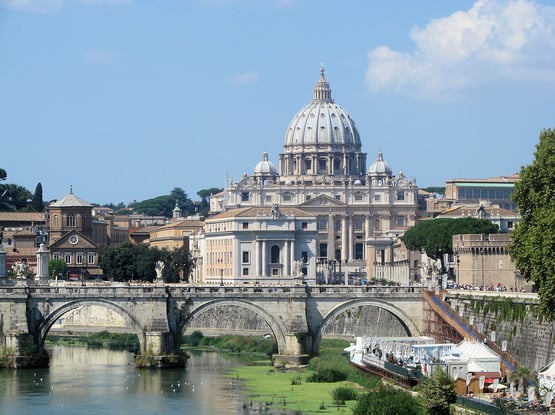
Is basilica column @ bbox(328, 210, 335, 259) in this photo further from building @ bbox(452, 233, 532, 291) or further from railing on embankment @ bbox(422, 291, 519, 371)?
railing on embankment @ bbox(422, 291, 519, 371)

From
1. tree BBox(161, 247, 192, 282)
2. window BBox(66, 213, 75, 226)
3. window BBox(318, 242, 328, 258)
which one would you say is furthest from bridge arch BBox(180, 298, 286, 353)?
window BBox(318, 242, 328, 258)

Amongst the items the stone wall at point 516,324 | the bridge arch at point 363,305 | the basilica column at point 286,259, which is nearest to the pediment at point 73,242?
the basilica column at point 286,259

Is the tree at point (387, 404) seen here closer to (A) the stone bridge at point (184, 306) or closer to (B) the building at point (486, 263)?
(A) the stone bridge at point (184, 306)

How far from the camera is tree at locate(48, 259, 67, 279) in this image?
128863mm

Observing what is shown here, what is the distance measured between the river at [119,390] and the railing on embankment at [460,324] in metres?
8.92

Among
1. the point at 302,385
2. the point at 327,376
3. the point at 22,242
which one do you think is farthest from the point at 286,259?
the point at 302,385

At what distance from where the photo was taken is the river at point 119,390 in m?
66.3

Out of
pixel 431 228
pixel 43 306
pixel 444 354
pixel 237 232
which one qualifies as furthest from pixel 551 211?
pixel 237 232

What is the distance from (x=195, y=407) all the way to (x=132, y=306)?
597 inches

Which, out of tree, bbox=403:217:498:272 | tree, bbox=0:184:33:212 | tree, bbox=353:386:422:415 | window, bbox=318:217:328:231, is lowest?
tree, bbox=353:386:422:415

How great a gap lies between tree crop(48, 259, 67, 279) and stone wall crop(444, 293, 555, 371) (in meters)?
57.3

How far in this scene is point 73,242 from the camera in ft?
463

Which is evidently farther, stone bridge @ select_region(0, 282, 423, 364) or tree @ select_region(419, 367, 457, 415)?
stone bridge @ select_region(0, 282, 423, 364)

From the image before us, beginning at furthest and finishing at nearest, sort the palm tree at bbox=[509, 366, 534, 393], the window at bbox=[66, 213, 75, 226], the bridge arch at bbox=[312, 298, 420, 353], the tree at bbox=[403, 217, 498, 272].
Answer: the window at bbox=[66, 213, 75, 226] < the tree at bbox=[403, 217, 498, 272] < the bridge arch at bbox=[312, 298, 420, 353] < the palm tree at bbox=[509, 366, 534, 393]
